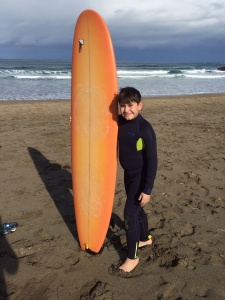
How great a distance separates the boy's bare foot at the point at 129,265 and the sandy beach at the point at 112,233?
0.24 ft

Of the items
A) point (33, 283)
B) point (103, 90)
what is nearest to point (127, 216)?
point (33, 283)

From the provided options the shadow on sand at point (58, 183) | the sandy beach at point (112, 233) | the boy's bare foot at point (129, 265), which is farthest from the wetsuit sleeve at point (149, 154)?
the shadow on sand at point (58, 183)

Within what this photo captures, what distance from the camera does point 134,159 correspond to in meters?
2.69

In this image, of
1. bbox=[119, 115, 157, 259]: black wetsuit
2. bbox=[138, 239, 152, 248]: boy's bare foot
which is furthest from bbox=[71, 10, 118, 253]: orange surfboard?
bbox=[138, 239, 152, 248]: boy's bare foot

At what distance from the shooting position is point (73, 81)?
10.3 feet

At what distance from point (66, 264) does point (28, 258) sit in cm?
37

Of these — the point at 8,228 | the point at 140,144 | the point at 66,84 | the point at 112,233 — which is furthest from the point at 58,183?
the point at 66,84

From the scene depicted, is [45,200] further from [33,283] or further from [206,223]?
[206,223]

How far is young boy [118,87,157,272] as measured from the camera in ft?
8.45

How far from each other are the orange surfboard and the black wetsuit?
148 millimetres

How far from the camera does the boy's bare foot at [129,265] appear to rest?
273 cm

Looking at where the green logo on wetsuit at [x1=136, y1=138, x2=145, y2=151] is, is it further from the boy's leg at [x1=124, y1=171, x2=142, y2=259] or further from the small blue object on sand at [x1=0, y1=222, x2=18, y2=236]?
the small blue object on sand at [x1=0, y1=222, x2=18, y2=236]

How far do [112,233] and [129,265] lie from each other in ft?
2.15

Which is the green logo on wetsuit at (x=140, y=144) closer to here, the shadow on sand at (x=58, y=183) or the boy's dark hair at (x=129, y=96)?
the boy's dark hair at (x=129, y=96)
